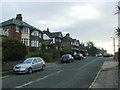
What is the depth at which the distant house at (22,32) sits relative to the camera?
60.9m

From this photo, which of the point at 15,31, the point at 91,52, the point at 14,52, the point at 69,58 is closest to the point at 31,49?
the point at 15,31

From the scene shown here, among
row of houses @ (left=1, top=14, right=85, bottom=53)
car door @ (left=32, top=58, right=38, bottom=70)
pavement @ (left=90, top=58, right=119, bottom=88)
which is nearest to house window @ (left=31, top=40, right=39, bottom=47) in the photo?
row of houses @ (left=1, top=14, right=85, bottom=53)

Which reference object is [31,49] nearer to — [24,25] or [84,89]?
[24,25]

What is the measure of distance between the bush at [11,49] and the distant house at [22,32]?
21112mm

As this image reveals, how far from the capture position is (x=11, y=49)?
33125 millimetres

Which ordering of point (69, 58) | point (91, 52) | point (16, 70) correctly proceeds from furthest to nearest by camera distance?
point (91, 52) < point (69, 58) < point (16, 70)

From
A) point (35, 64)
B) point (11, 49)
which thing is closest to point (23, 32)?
point (11, 49)

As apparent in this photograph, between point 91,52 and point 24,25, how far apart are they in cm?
9213

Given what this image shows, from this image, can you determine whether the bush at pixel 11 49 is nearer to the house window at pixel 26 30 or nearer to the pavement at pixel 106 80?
the pavement at pixel 106 80

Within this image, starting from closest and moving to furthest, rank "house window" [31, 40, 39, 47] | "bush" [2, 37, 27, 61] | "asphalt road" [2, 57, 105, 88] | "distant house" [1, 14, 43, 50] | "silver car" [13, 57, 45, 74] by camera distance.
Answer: "asphalt road" [2, 57, 105, 88], "silver car" [13, 57, 45, 74], "bush" [2, 37, 27, 61], "distant house" [1, 14, 43, 50], "house window" [31, 40, 39, 47]

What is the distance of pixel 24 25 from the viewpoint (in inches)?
2520

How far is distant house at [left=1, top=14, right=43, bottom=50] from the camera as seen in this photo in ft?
200

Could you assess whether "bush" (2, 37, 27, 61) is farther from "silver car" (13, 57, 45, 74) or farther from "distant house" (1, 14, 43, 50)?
"distant house" (1, 14, 43, 50)

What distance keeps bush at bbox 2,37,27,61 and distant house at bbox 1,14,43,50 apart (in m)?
21.1
